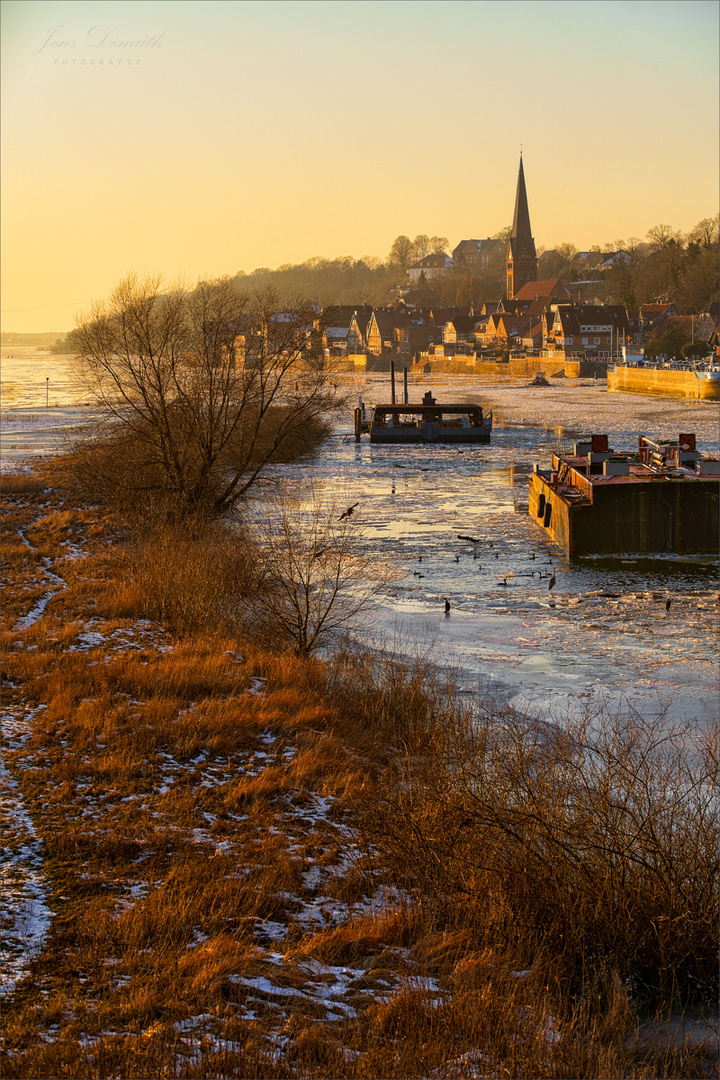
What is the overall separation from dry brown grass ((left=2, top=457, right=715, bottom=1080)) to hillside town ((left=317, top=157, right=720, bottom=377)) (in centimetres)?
8731

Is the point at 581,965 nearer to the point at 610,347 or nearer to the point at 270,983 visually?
the point at 270,983

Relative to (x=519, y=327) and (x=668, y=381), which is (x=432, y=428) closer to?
(x=668, y=381)

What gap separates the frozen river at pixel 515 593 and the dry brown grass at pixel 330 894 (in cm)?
A: 288

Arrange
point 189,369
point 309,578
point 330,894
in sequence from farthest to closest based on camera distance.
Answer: point 189,369
point 309,578
point 330,894

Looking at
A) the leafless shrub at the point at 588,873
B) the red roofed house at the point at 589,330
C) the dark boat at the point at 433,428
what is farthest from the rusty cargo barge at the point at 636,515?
the red roofed house at the point at 589,330

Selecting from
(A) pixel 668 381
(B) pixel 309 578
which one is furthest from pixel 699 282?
(B) pixel 309 578

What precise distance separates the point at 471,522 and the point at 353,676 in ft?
59.3

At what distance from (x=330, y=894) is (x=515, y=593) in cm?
1466

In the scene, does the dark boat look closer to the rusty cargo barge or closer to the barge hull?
the rusty cargo barge

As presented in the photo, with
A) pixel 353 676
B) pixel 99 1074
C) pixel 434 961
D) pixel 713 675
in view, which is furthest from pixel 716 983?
pixel 713 675

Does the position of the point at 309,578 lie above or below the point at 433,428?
below

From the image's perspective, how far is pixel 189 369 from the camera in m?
30.7

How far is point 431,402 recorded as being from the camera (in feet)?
228

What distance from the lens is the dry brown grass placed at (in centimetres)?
743
